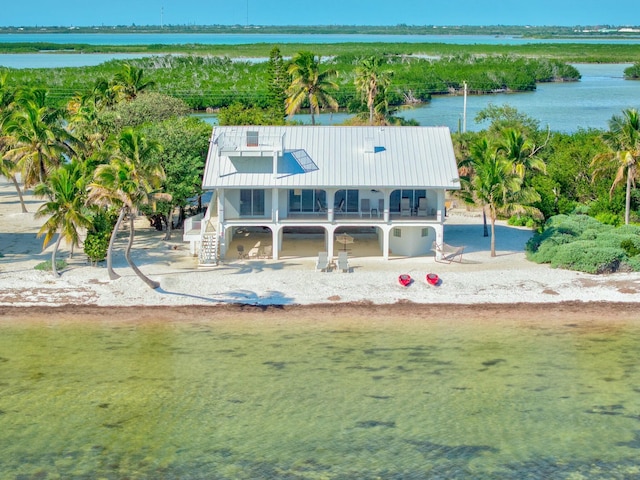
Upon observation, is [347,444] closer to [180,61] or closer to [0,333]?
[0,333]

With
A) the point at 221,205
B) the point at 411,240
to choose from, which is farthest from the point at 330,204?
the point at 221,205

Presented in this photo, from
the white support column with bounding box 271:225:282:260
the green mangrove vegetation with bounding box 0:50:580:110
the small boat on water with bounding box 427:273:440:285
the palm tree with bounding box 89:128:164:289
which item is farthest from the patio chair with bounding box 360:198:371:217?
the green mangrove vegetation with bounding box 0:50:580:110

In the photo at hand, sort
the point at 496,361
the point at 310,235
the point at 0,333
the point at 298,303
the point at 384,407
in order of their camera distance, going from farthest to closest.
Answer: the point at 310,235 < the point at 298,303 < the point at 0,333 < the point at 496,361 < the point at 384,407

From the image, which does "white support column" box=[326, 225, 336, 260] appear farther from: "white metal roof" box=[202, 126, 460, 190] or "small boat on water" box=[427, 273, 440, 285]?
"small boat on water" box=[427, 273, 440, 285]

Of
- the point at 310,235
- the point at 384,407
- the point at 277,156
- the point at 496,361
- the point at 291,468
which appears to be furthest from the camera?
the point at 310,235

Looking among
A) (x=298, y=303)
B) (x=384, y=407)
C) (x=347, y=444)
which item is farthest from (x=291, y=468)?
(x=298, y=303)

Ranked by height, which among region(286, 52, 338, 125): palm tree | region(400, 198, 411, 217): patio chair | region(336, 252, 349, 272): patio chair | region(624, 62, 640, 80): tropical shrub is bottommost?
region(336, 252, 349, 272): patio chair
